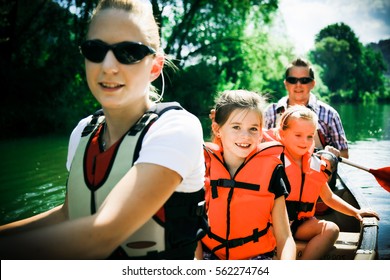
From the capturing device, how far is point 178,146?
2.77ft

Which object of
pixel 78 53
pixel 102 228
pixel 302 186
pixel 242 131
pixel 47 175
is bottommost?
pixel 47 175

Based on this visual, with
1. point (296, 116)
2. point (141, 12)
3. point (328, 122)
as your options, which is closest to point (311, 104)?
point (328, 122)

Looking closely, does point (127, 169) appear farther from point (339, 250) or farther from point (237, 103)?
point (339, 250)

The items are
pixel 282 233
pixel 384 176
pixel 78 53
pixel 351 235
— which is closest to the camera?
pixel 282 233

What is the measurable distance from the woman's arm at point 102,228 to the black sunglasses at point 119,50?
0.27 m

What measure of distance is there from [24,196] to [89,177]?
165 inches

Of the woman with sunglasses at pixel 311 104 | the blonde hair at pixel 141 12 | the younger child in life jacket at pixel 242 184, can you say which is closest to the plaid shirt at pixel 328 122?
the woman with sunglasses at pixel 311 104

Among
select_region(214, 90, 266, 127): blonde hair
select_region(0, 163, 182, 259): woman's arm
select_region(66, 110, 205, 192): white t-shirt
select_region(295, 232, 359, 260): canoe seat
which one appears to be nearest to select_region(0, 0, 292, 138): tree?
select_region(295, 232, 359, 260): canoe seat

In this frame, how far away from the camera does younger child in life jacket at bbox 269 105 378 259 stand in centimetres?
213

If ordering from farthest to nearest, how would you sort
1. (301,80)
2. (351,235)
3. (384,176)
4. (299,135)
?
(301,80), (384,176), (351,235), (299,135)

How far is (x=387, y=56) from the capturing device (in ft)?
10.5

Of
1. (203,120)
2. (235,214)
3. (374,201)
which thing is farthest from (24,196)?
(203,120)

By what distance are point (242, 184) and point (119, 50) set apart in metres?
0.96

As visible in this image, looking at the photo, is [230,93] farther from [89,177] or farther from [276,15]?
[276,15]
